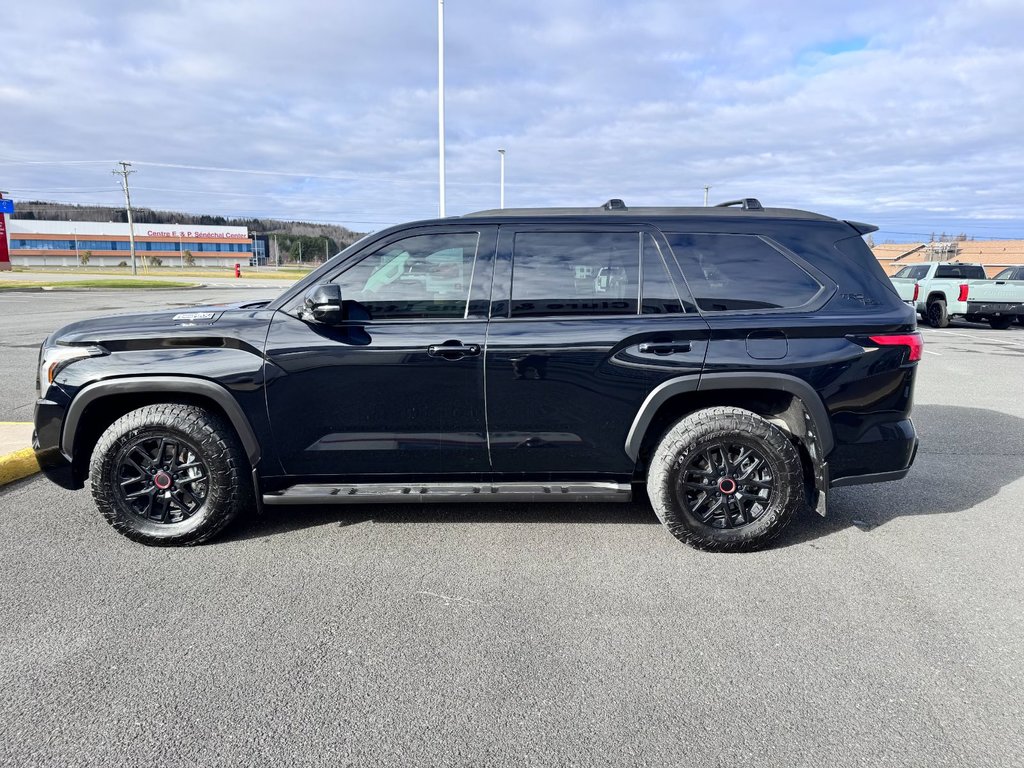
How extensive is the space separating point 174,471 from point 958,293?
61.3 ft

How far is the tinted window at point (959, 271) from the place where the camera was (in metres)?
18.1

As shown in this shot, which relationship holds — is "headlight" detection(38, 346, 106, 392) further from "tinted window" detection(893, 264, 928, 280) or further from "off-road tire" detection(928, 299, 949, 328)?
"tinted window" detection(893, 264, 928, 280)

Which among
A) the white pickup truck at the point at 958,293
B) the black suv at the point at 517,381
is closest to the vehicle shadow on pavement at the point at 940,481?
the black suv at the point at 517,381

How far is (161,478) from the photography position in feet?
12.4

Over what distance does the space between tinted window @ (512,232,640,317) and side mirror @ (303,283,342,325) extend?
0.94m

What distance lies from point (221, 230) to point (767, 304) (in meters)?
126

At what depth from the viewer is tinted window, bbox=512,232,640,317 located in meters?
3.78

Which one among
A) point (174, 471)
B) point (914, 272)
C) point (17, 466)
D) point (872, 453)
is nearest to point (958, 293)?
point (914, 272)

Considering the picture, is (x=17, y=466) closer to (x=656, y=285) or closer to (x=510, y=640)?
(x=510, y=640)

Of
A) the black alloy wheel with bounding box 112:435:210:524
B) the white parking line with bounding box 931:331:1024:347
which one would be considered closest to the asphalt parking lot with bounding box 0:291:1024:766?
the black alloy wheel with bounding box 112:435:210:524

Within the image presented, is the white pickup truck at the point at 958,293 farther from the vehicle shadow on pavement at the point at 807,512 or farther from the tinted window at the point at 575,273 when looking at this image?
the tinted window at the point at 575,273

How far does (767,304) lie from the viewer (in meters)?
3.81

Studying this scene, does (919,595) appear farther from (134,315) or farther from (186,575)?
(134,315)

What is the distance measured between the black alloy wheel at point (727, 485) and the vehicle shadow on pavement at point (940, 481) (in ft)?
1.08
